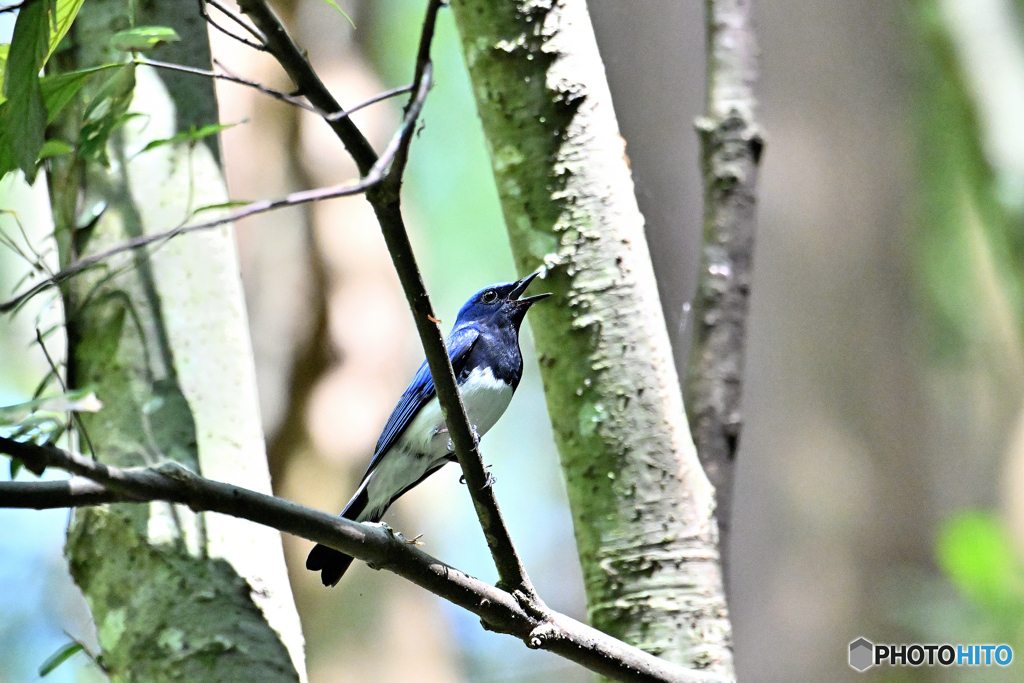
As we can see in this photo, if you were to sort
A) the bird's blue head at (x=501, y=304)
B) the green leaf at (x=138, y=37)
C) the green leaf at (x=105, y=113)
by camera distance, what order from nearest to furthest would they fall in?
1. the green leaf at (x=138, y=37)
2. the green leaf at (x=105, y=113)
3. the bird's blue head at (x=501, y=304)

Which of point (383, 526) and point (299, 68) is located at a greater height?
point (299, 68)

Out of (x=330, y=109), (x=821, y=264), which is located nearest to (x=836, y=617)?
(x=821, y=264)

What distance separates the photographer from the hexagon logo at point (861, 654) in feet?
11.2

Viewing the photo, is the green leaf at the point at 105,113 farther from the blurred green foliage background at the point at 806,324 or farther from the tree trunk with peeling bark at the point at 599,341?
the blurred green foliage background at the point at 806,324

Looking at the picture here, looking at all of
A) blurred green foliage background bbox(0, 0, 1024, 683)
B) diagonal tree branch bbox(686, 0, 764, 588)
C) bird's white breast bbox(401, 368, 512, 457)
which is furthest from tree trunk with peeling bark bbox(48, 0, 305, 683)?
diagonal tree branch bbox(686, 0, 764, 588)

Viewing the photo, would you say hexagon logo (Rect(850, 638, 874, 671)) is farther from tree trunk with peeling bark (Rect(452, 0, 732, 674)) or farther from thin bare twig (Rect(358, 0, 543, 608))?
thin bare twig (Rect(358, 0, 543, 608))

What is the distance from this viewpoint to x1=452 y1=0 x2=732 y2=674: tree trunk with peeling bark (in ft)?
6.66

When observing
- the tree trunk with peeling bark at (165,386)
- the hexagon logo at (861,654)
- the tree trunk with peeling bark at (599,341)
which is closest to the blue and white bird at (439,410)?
the tree trunk with peeling bark at (599,341)

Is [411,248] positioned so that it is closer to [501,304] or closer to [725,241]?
[501,304]

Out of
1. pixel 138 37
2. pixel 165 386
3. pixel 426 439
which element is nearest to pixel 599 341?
pixel 426 439

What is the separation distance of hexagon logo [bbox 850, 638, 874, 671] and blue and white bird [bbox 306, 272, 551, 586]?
7.29ft

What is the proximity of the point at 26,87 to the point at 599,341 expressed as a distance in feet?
4.41

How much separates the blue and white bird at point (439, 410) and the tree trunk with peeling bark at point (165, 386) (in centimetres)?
25

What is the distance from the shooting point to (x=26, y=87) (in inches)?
42.5
